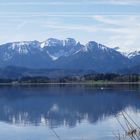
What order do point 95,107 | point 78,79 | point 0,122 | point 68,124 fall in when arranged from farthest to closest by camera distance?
point 78,79, point 95,107, point 0,122, point 68,124

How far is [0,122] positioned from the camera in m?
35.1

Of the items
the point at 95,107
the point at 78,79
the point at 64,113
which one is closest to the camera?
the point at 64,113

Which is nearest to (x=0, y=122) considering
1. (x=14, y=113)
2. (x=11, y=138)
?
(x=14, y=113)

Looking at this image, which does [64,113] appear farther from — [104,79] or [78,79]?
[78,79]

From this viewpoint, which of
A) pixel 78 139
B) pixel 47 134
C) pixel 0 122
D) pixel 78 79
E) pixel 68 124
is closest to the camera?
pixel 78 139

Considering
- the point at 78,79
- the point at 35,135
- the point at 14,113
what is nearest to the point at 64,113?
the point at 14,113

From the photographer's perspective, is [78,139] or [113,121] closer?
[78,139]

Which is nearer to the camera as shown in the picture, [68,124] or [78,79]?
[68,124]

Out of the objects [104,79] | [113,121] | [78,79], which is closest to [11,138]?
[113,121]

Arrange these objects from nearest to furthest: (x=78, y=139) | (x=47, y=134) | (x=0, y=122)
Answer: (x=78, y=139) < (x=47, y=134) < (x=0, y=122)

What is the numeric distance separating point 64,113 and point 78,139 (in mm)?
18589

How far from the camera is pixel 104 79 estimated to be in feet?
521

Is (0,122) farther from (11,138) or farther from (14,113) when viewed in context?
(11,138)

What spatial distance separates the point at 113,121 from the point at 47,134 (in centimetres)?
795
